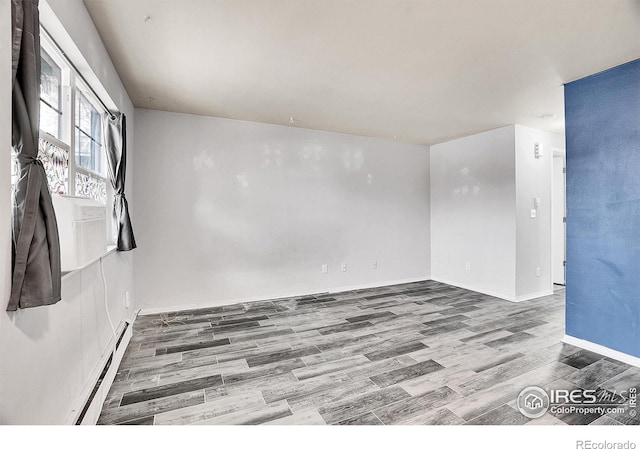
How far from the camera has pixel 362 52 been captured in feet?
8.26

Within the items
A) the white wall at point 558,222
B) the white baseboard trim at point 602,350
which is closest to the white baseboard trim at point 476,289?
the white baseboard trim at point 602,350

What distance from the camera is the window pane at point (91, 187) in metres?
2.31

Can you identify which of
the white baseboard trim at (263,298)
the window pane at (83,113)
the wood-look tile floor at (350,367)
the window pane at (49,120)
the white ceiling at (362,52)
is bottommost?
the wood-look tile floor at (350,367)

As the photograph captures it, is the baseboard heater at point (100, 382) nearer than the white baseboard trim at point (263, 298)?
Yes

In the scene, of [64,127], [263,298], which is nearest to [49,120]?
[64,127]

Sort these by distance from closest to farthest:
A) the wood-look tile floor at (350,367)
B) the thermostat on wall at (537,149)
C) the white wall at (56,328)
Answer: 1. the white wall at (56,328)
2. the wood-look tile floor at (350,367)
3. the thermostat on wall at (537,149)

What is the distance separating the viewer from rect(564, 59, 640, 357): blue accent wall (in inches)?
103

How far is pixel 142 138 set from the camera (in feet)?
12.7

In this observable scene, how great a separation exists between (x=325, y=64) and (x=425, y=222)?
3.92m

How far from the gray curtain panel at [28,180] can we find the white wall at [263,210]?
9.14ft

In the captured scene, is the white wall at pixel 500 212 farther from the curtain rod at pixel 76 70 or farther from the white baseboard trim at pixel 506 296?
→ the curtain rod at pixel 76 70

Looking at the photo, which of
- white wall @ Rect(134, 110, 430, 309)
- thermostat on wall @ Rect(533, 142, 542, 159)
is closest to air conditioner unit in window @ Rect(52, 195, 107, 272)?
white wall @ Rect(134, 110, 430, 309)

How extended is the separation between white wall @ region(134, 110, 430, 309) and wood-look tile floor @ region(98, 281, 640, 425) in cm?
56
